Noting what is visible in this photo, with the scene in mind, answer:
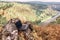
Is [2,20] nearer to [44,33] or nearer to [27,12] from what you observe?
[27,12]

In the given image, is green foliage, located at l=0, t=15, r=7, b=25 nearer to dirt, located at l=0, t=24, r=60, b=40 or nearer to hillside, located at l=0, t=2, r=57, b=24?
hillside, located at l=0, t=2, r=57, b=24

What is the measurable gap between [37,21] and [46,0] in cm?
40

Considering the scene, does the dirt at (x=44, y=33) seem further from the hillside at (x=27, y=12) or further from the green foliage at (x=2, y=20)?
the green foliage at (x=2, y=20)

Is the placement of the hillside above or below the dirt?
above

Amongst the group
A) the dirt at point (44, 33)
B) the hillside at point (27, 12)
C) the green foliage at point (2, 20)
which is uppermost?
the hillside at point (27, 12)

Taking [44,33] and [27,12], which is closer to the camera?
[44,33]

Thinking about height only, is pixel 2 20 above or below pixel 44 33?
above

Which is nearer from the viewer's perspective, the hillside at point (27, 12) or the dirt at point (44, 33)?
the dirt at point (44, 33)

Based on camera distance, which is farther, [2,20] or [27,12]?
[27,12]

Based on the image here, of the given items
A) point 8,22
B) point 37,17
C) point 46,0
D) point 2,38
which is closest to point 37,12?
point 37,17

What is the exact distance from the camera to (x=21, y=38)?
2.39 m

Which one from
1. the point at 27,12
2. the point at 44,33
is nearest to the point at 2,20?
the point at 27,12

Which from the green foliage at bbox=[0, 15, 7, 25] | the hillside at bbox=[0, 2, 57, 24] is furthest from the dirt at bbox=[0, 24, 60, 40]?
the green foliage at bbox=[0, 15, 7, 25]

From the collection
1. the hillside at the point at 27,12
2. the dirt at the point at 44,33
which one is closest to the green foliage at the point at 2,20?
the hillside at the point at 27,12
